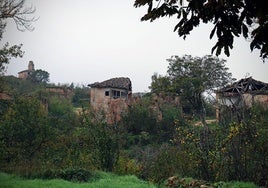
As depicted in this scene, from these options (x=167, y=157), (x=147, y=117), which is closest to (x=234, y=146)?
(x=167, y=157)

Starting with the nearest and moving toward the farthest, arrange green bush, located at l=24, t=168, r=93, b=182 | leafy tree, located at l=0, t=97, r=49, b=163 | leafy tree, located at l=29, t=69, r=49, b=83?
green bush, located at l=24, t=168, r=93, b=182
leafy tree, located at l=0, t=97, r=49, b=163
leafy tree, located at l=29, t=69, r=49, b=83

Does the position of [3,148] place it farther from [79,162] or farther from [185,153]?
[185,153]

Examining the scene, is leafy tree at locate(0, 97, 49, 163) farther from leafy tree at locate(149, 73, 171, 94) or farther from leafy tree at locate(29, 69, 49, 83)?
leafy tree at locate(29, 69, 49, 83)

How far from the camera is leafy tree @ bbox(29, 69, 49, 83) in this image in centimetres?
5104

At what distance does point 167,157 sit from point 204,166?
1814 mm

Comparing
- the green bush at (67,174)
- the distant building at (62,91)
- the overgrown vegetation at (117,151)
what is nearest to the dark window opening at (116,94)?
the distant building at (62,91)

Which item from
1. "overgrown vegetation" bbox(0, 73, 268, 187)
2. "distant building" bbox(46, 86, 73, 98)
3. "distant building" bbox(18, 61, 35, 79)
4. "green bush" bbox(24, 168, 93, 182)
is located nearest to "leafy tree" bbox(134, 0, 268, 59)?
"overgrown vegetation" bbox(0, 73, 268, 187)

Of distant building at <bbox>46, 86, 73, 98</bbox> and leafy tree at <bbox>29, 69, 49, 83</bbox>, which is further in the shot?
leafy tree at <bbox>29, 69, 49, 83</bbox>

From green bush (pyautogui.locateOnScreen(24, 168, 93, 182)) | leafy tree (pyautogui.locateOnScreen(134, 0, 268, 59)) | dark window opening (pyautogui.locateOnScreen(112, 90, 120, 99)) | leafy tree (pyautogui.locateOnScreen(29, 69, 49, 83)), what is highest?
leafy tree (pyautogui.locateOnScreen(29, 69, 49, 83))

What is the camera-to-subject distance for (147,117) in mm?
26453

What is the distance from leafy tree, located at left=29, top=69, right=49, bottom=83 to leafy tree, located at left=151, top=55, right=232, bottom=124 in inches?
995

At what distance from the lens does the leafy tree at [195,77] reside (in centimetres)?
3175

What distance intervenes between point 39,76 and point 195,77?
3198 cm

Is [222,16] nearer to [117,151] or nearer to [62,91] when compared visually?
[117,151]
